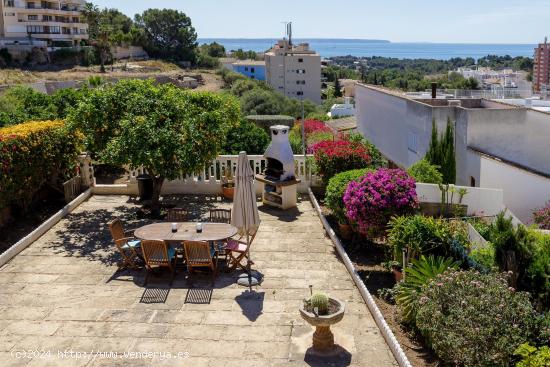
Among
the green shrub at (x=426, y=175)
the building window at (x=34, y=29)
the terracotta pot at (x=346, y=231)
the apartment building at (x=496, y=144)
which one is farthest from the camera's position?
the building window at (x=34, y=29)

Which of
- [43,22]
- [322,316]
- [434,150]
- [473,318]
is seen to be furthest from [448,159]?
[43,22]

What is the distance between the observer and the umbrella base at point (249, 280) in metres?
10.3

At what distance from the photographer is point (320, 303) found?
780 cm

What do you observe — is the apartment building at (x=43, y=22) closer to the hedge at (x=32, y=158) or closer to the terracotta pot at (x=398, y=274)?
the hedge at (x=32, y=158)

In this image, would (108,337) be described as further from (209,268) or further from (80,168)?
(80,168)

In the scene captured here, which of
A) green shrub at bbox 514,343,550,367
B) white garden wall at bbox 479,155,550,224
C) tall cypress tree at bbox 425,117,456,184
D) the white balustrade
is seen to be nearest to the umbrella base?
green shrub at bbox 514,343,550,367

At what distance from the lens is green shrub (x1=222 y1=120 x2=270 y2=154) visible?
60.6 ft

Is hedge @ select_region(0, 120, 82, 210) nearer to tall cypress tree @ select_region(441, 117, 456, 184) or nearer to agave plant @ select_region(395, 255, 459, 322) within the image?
agave plant @ select_region(395, 255, 459, 322)

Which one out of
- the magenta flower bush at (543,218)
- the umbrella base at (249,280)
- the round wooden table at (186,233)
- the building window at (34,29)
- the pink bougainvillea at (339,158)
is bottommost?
the magenta flower bush at (543,218)

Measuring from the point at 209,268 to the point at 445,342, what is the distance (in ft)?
16.4

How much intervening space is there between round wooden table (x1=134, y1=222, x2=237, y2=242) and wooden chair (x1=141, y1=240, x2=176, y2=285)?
22cm

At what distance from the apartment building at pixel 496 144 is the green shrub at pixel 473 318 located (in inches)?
395

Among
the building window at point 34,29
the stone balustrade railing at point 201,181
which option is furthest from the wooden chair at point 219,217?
the building window at point 34,29

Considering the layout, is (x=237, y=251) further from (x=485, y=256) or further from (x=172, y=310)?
(x=485, y=256)
